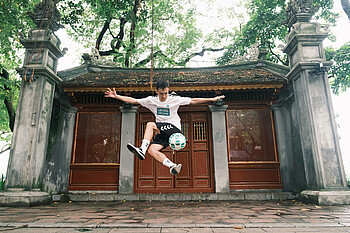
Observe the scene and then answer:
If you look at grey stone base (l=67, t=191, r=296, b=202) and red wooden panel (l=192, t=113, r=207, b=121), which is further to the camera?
red wooden panel (l=192, t=113, r=207, b=121)

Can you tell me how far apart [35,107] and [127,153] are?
11.0ft

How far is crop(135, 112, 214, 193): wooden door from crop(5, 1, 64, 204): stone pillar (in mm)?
3254

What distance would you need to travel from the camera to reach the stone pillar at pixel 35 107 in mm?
6438

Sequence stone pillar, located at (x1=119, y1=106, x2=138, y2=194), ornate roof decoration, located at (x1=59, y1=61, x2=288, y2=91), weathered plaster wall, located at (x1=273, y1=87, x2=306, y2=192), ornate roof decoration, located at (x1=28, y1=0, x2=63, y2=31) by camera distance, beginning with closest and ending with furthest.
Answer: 1. weathered plaster wall, located at (x1=273, y1=87, x2=306, y2=192)
2. ornate roof decoration, located at (x1=28, y1=0, x2=63, y2=31)
3. ornate roof decoration, located at (x1=59, y1=61, x2=288, y2=91)
4. stone pillar, located at (x1=119, y1=106, x2=138, y2=194)

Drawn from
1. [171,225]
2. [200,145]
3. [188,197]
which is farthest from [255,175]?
[171,225]

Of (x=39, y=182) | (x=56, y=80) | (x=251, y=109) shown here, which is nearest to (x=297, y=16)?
(x=251, y=109)

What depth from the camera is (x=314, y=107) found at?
6.57m

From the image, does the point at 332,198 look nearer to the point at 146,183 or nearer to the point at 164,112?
the point at 164,112

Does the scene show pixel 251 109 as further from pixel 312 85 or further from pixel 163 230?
pixel 163 230

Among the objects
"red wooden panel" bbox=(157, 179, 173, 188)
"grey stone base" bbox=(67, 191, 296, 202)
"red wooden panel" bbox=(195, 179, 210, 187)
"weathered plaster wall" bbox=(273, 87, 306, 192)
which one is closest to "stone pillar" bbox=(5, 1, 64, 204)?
"grey stone base" bbox=(67, 191, 296, 202)

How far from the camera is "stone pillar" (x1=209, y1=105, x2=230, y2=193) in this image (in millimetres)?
8250

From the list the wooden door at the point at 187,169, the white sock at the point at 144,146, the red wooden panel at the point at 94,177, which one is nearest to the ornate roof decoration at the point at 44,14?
the wooden door at the point at 187,169

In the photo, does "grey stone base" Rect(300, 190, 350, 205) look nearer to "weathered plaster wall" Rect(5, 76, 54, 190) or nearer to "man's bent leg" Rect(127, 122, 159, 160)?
"man's bent leg" Rect(127, 122, 159, 160)

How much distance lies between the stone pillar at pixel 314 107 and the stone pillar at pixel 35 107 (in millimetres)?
7341
